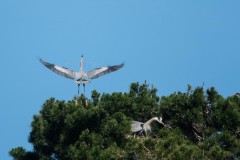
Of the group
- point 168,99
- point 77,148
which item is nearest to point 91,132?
point 77,148

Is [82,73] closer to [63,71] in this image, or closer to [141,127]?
[63,71]

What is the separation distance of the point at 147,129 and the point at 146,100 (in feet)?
18.3

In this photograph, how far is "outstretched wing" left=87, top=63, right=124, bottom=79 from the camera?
119 ft

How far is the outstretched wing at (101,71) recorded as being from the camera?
119ft

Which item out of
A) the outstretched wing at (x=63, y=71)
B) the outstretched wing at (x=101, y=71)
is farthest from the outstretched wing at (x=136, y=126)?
the outstretched wing at (x=63, y=71)

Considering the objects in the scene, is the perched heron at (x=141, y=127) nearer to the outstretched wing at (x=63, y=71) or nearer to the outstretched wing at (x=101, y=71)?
the outstretched wing at (x=101, y=71)

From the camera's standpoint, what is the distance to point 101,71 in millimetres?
36469

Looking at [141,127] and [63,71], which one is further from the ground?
[63,71]

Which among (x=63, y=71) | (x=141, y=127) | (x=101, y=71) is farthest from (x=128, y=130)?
(x=63, y=71)

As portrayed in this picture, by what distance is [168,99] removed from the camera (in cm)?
3294

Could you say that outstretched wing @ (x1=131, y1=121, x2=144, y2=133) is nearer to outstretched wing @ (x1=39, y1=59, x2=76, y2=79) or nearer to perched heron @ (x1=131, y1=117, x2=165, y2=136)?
perched heron @ (x1=131, y1=117, x2=165, y2=136)

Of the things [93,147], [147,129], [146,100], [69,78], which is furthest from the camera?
[146,100]

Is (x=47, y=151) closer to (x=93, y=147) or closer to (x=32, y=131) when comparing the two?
(x=32, y=131)

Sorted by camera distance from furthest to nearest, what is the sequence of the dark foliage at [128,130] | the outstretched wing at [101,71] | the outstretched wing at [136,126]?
the outstretched wing at [101,71]
the outstretched wing at [136,126]
the dark foliage at [128,130]
